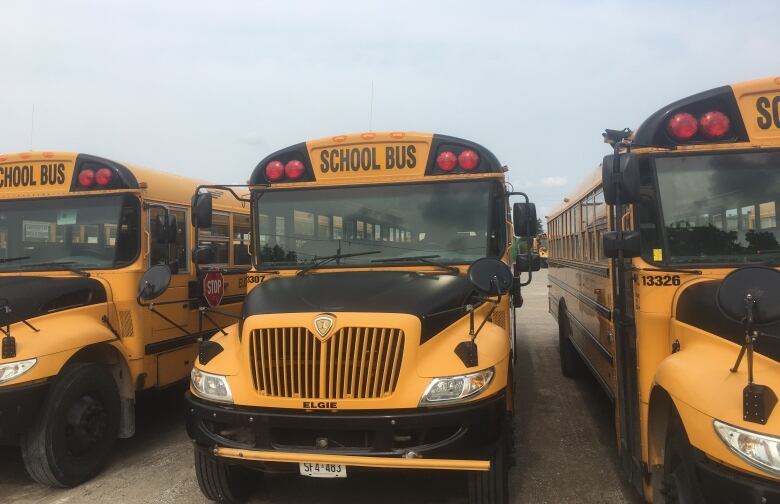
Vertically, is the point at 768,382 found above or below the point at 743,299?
below

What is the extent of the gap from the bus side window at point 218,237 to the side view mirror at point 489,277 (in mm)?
3377

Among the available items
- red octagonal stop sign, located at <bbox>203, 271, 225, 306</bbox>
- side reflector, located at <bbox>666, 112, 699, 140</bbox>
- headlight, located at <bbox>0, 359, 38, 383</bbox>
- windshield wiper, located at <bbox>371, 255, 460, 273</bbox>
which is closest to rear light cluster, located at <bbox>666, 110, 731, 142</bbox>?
side reflector, located at <bbox>666, 112, 699, 140</bbox>

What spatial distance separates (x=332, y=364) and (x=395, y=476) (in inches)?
55.6

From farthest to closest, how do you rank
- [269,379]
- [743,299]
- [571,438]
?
1. [571,438]
2. [269,379]
3. [743,299]

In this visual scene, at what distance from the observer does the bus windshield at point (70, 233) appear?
4691 millimetres

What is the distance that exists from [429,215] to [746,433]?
235 centimetres

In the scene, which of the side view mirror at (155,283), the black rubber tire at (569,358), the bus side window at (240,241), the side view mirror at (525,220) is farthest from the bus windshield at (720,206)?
the bus side window at (240,241)

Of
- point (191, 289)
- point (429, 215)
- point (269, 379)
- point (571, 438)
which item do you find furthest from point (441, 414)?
point (191, 289)

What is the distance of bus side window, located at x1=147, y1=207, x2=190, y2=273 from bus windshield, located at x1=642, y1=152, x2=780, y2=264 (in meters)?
3.91

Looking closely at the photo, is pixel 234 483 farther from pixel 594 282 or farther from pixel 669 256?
pixel 594 282

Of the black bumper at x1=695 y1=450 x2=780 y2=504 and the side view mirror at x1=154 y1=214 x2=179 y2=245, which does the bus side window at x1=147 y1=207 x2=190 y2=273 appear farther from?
the black bumper at x1=695 y1=450 x2=780 y2=504

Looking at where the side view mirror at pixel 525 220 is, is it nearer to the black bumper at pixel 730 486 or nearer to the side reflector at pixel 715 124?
the side reflector at pixel 715 124

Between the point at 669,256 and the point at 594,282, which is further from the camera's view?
the point at 594,282

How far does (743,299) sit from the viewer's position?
7.19ft
